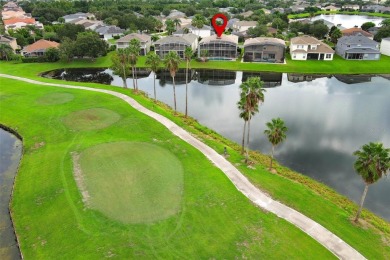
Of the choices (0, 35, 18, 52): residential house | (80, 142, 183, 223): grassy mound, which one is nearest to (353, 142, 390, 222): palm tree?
(80, 142, 183, 223): grassy mound

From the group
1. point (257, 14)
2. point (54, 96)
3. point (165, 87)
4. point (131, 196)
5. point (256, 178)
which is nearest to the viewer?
point (131, 196)

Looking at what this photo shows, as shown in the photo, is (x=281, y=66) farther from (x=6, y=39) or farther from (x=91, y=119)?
(x=6, y=39)

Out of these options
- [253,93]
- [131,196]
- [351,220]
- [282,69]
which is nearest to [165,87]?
[282,69]

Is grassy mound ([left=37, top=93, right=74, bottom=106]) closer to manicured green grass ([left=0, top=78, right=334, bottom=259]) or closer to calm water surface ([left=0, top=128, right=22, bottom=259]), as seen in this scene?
calm water surface ([left=0, top=128, right=22, bottom=259])

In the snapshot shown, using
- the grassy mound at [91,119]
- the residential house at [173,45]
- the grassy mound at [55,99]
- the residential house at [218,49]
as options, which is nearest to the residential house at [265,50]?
the residential house at [218,49]

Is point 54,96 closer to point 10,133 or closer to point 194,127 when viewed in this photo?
point 10,133

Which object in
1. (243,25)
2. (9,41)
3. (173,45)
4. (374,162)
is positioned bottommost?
(374,162)

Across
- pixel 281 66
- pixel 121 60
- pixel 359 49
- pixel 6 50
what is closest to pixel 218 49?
pixel 281 66
